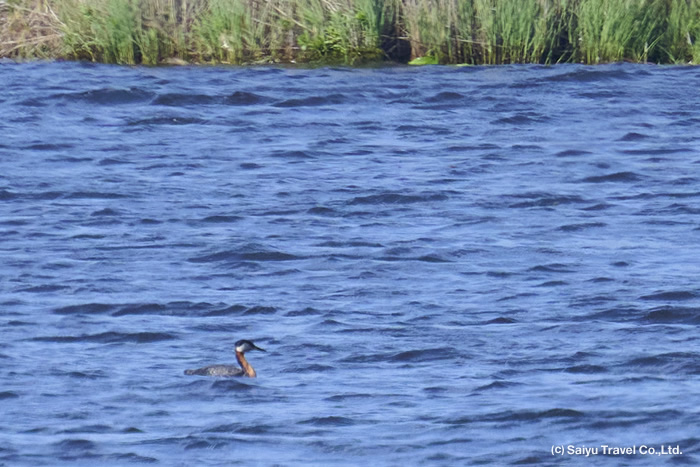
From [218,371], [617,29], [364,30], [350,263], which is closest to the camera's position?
[218,371]

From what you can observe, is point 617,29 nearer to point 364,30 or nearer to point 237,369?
point 364,30

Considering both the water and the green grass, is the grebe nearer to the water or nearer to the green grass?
the water

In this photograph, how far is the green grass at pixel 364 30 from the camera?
19594 millimetres

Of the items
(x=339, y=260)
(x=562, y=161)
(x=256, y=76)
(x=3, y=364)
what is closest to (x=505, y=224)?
(x=339, y=260)

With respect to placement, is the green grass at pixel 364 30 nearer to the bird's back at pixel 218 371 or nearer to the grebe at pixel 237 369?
the grebe at pixel 237 369

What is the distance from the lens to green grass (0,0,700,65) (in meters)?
19.6

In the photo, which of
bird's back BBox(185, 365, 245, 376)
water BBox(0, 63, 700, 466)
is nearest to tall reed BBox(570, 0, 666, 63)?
water BBox(0, 63, 700, 466)

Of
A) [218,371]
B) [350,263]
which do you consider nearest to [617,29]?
[350,263]

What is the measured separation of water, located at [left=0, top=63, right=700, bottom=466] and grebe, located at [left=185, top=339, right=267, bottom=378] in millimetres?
74

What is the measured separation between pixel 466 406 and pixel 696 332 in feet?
7.71

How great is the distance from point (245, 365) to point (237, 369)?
57 mm

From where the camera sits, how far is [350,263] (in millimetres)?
12477

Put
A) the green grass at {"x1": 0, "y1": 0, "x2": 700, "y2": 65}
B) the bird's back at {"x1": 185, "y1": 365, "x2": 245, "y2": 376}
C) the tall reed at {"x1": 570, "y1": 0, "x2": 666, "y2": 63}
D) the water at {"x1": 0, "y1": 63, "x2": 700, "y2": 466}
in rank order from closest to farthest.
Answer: the water at {"x1": 0, "y1": 63, "x2": 700, "y2": 466}, the bird's back at {"x1": 185, "y1": 365, "x2": 245, "y2": 376}, the tall reed at {"x1": 570, "y1": 0, "x2": 666, "y2": 63}, the green grass at {"x1": 0, "y1": 0, "x2": 700, "y2": 65}

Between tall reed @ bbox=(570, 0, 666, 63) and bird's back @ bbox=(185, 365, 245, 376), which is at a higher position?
tall reed @ bbox=(570, 0, 666, 63)
